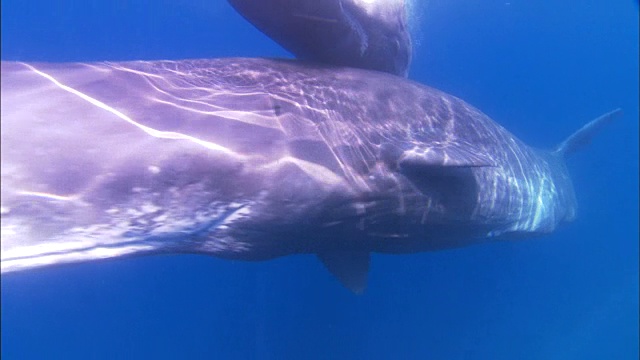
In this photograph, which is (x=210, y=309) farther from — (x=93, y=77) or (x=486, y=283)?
(x=93, y=77)

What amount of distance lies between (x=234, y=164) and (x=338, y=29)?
8.90 ft

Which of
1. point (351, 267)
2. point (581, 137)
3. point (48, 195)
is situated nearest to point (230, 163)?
point (48, 195)

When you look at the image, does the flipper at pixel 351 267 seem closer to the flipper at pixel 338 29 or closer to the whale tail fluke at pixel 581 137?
the flipper at pixel 338 29

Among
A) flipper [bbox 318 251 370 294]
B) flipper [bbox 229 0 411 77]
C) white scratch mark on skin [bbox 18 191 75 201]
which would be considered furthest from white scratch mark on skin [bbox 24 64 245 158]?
flipper [bbox 318 251 370 294]

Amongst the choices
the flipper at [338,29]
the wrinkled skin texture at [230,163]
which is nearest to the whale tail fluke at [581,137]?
the wrinkled skin texture at [230,163]

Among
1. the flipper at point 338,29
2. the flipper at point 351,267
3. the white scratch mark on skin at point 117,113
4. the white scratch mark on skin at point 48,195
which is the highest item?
the flipper at point 338,29

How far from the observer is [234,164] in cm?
392

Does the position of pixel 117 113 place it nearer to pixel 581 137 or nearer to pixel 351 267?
pixel 351 267

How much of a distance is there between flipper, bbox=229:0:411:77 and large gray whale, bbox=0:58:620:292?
0.28 m

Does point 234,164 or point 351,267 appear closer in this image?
point 234,164

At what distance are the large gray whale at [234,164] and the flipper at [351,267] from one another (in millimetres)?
30

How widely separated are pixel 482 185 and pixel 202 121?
400cm

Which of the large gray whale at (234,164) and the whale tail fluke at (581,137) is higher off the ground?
the whale tail fluke at (581,137)

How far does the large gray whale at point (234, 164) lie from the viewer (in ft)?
10.3
